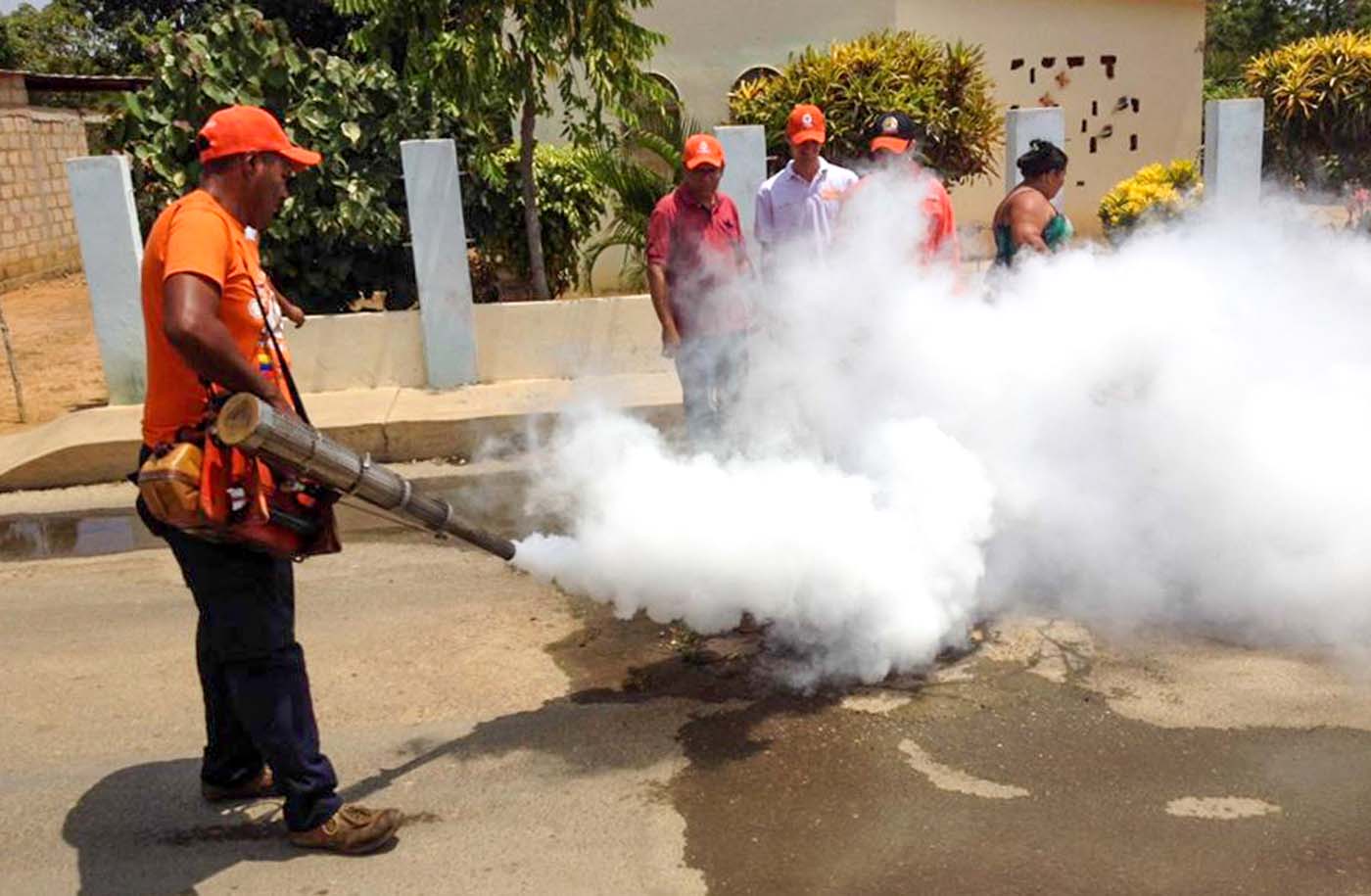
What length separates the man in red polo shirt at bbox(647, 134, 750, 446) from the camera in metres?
5.65

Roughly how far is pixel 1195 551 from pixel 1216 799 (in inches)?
59.1

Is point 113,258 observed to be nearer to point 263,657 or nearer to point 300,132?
point 300,132

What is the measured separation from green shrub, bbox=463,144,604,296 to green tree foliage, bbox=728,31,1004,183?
1669 mm

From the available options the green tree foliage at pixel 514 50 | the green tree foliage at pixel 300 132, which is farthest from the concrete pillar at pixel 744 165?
the green tree foliage at pixel 300 132

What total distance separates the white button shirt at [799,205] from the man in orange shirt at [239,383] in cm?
292

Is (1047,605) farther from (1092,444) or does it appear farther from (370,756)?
(370,756)

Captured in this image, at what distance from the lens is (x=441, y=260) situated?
876cm

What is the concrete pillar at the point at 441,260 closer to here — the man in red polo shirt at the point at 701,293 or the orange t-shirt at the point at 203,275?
the man in red polo shirt at the point at 701,293

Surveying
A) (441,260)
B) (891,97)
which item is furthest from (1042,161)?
(891,97)

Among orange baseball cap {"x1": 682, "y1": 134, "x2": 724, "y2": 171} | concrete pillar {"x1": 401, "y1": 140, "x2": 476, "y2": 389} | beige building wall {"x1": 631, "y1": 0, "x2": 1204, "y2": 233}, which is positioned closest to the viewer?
orange baseball cap {"x1": 682, "y1": 134, "x2": 724, "y2": 171}

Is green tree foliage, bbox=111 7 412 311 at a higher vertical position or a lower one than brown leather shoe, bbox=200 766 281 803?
higher

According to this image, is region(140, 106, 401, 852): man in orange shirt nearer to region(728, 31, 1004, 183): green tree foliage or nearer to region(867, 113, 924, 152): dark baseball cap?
region(867, 113, 924, 152): dark baseball cap

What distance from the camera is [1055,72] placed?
1457 cm

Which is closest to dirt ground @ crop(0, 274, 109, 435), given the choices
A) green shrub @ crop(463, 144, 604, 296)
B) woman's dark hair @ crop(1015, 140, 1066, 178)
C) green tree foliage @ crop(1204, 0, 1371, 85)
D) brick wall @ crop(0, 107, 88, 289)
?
brick wall @ crop(0, 107, 88, 289)
